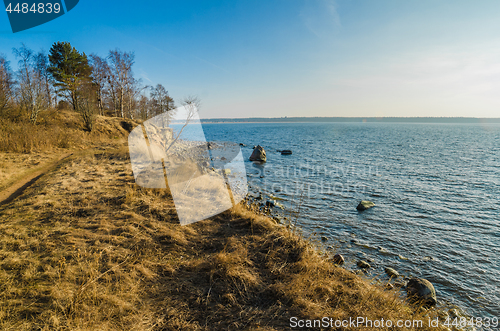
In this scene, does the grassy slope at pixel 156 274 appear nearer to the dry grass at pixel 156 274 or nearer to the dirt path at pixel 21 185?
the dry grass at pixel 156 274

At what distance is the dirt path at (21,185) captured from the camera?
9180 millimetres

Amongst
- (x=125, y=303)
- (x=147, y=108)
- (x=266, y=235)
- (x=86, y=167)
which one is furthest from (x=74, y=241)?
(x=147, y=108)

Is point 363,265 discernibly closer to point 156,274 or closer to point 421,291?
point 421,291

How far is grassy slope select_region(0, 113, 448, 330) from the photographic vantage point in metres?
4.03

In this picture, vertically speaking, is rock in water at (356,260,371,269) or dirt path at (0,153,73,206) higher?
dirt path at (0,153,73,206)

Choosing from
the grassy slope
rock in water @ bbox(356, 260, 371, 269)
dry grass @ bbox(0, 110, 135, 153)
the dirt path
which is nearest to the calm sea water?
rock in water @ bbox(356, 260, 371, 269)

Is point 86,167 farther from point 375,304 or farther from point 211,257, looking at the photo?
point 375,304

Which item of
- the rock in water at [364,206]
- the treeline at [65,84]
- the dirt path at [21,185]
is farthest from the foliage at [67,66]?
the rock in water at [364,206]

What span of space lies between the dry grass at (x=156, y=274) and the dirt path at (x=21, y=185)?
2.92 ft

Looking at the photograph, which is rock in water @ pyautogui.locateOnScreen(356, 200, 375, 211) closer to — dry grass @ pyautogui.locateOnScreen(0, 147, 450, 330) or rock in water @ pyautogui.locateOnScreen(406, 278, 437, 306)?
rock in water @ pyautogui.locateOnScreen(406, 278, 437, 306)

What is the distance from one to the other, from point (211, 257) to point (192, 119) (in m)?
22.3

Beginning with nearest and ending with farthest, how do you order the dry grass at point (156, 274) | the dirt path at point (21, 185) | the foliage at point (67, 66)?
the dry grass at point (156, 274)
the dirt path at point (21, 185)
the foliage at point (67, 66)

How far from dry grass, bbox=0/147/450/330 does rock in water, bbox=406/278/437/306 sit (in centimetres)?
224

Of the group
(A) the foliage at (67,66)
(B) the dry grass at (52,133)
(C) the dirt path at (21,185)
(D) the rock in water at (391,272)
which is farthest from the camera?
(A) the foliage at (67,66)
